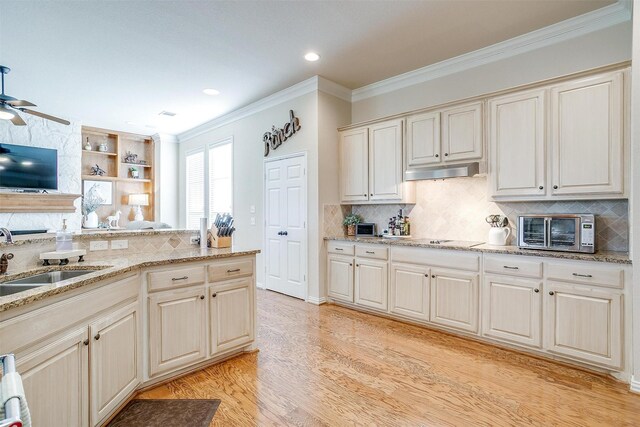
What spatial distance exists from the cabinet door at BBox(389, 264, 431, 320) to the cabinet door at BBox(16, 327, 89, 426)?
114 inches

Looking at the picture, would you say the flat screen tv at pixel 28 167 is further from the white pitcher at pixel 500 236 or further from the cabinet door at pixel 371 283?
the white pitcher at pixel 500 236

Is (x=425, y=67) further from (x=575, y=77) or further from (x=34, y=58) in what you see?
(x=34, y=58)

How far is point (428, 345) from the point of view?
3.11 m

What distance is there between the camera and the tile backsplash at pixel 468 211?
9.53ft

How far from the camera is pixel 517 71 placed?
3506 mm

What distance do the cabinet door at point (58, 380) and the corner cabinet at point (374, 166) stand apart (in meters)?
3.38

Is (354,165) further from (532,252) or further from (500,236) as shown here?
(532,252)

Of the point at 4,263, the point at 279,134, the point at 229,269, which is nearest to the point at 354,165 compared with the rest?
the point at 279,134

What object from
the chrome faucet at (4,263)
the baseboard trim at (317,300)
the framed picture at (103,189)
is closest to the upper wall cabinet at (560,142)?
the baseboard trim at (317,300)

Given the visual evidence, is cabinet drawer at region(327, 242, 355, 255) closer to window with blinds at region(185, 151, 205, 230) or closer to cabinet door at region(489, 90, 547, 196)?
cabinet door at region(489, 90, 547, 196)

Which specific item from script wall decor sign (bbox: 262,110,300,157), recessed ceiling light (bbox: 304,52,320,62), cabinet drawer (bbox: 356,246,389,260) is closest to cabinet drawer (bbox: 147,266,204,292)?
cabinet drawer (bbox: 356,246,389,260)

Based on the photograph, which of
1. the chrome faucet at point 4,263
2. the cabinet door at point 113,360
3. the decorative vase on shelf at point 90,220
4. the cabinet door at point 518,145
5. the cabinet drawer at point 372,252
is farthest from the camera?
the decorative vase on shelf at point 90,220

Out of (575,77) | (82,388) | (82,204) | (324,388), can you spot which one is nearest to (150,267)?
(82,388)

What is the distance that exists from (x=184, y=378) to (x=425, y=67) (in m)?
4.21
